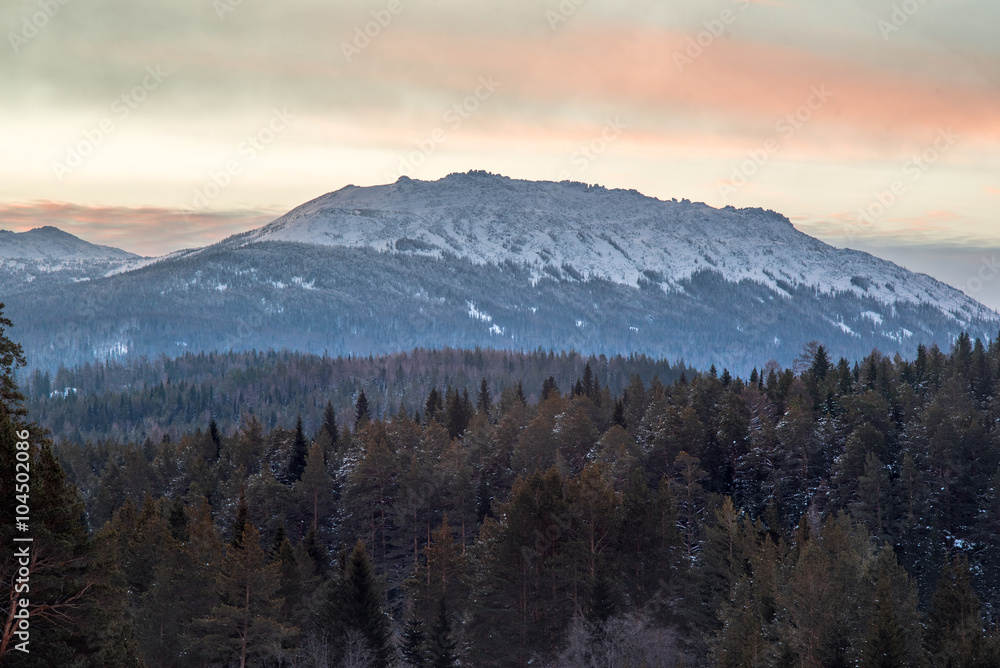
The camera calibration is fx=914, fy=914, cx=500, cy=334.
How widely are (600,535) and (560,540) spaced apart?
2.42 metres

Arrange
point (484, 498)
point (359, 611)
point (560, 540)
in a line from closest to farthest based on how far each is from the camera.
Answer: point (359, 611)
point (560, 540)
point (484, 498)

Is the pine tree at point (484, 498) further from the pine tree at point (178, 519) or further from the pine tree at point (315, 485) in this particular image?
the pine tree at point (178, 519)

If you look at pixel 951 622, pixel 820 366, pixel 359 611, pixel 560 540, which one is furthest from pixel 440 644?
pixel 820 366

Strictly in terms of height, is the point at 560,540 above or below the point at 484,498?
above

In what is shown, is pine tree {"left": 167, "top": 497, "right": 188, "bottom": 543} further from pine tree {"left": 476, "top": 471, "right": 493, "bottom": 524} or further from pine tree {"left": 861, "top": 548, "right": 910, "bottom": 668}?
pine tree {"left": 861, "top": 548, "right": 910, "bottom": 668}

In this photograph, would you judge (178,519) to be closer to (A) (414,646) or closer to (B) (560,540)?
(A) (414,646)

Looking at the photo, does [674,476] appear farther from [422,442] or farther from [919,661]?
[919,661]

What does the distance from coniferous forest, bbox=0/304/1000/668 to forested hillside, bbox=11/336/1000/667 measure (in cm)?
18

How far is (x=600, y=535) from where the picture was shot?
51406 mm

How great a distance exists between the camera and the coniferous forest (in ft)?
115

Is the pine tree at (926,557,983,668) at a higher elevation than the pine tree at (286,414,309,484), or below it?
higher

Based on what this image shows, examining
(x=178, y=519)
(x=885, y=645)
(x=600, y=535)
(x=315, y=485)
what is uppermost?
(x=885, y=645)

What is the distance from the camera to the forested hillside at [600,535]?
42.6m

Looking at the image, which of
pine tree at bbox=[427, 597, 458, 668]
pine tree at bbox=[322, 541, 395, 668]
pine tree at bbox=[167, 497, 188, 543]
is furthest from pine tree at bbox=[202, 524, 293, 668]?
pine tree at bbox=[167, 497, 188, 543]
